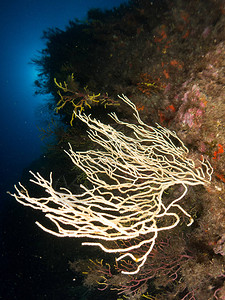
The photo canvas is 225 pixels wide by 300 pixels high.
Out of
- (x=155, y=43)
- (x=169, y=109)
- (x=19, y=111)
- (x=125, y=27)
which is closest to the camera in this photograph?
(x=169, y=109)

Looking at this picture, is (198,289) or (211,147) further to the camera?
(198,289)

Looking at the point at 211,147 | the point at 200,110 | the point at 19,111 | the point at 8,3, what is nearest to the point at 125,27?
the point at 200,110

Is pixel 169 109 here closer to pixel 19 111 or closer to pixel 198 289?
pixel 198 289

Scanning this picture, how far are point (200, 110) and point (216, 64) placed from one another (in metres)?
0.76

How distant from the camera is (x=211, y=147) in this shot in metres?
2.19

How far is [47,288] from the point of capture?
22.3 feet

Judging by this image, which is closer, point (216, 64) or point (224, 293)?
point (224, 293)

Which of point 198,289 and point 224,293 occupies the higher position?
point 224,293

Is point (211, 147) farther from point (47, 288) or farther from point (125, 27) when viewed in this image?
point (47, 288)

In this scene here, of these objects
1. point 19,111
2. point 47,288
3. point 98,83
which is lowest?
point 47,288

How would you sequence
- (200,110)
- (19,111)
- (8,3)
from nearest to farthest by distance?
(200,110), (8,3), (19,111)

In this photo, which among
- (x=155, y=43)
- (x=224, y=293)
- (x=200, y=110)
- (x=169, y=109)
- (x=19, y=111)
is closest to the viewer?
(x=224, y=293)

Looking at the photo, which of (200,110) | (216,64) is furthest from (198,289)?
(216,64)

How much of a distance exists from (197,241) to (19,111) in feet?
375
